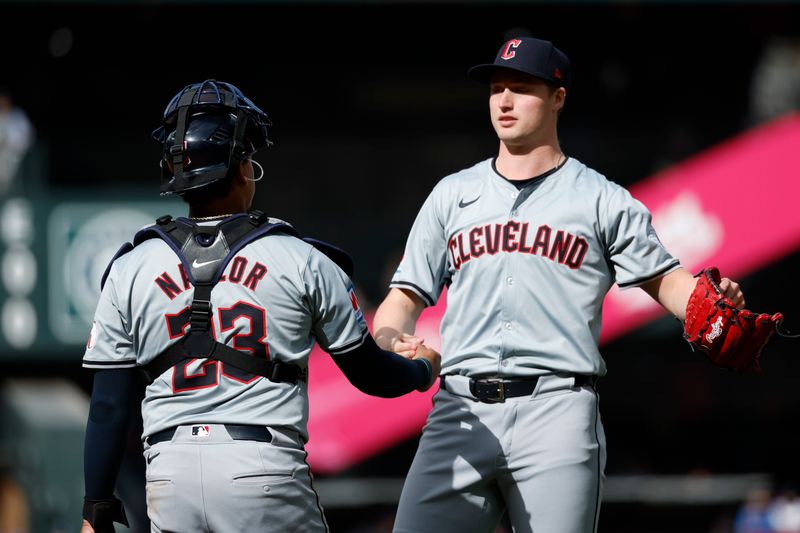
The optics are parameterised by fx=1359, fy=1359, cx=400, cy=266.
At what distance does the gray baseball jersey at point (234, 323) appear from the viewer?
12.0 ft

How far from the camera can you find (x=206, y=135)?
3.79 m

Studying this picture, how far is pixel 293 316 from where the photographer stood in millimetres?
3689

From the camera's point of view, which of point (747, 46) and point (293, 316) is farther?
point (747, 46)

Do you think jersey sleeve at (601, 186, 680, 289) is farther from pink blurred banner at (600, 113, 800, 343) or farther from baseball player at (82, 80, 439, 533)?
pink blurred banner at (600, 113, 800, 343)

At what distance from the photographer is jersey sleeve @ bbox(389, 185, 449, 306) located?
458cm

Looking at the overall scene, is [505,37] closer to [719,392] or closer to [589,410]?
[719,392]

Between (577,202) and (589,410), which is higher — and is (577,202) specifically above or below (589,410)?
above

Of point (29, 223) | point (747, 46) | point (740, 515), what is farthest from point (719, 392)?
point (29, 223)

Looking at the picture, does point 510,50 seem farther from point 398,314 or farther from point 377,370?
point 377,370

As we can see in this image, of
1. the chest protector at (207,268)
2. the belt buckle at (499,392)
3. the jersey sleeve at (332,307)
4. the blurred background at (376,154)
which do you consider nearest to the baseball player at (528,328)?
the belt buckle at (499,392)

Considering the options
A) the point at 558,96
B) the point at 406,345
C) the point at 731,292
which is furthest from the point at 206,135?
the point at 731,292

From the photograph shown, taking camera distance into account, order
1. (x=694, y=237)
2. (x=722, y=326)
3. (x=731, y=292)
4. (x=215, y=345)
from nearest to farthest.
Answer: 1. (x=215, y=345)
2. (x=722, y=326)
3. (x=731, y=292)
4. (x=694, y=237)

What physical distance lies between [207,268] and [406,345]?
85cm

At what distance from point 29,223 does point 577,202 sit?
9.38 metres
